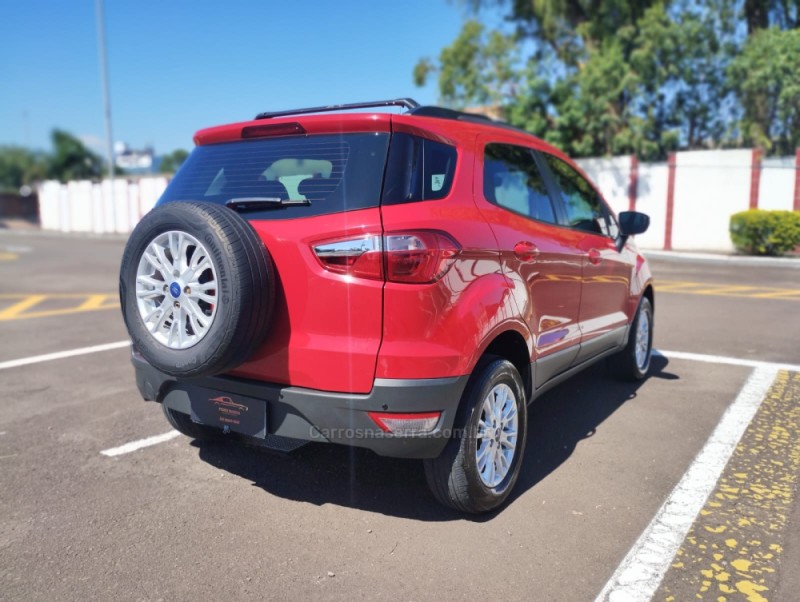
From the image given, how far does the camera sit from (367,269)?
277 centimetres

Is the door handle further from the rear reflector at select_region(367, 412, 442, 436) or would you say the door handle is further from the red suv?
the rear reflector at select_region(367, 412, 442, 436)

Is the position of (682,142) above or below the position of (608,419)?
above

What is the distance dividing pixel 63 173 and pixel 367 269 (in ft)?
196

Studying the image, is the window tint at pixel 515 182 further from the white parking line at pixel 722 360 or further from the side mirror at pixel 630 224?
the white parking line at pixel 722 360

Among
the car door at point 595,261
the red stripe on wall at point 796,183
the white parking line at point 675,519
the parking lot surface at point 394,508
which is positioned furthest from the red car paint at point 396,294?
the red stripe on wall at point 796,183

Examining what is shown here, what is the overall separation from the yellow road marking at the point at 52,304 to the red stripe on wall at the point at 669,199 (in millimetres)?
15640

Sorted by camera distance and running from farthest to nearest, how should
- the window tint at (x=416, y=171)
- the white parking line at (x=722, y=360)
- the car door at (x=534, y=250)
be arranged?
the white parking line at (x=722, y=360) < the car door at (x=534, y=250) < the window tint at (x=416, y=171)

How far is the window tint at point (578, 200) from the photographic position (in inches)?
173

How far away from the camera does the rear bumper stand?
281 centimetres

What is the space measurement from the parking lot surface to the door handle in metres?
1.24

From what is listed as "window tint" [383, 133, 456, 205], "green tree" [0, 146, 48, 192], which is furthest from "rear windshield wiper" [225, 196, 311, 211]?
"green tree" [0, 146, 48, 192]

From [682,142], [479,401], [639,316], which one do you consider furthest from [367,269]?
[682,142]

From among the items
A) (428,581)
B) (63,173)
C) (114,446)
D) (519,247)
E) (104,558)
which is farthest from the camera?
(63,173)

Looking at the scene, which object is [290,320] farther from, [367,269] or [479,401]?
[479,401]
